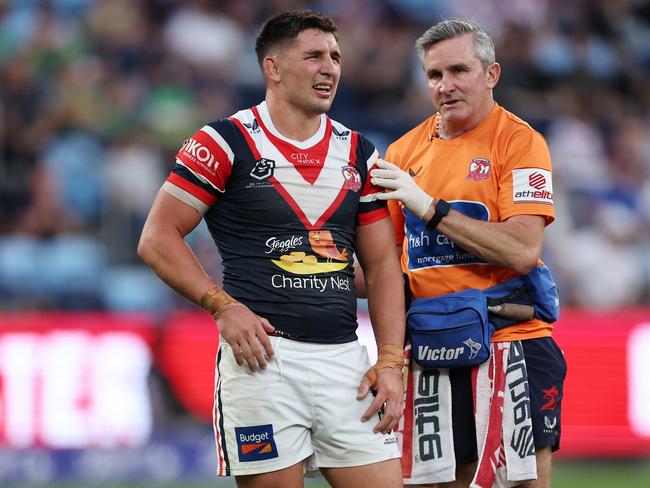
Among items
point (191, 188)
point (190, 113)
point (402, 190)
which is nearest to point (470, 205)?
point (402, 190)

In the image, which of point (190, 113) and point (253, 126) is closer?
point (253, 126)

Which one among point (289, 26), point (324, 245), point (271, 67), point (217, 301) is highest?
point (289, 26)

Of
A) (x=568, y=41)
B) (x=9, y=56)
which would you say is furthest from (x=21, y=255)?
(x=568, y=41)

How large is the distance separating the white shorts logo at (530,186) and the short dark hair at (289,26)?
1.03m

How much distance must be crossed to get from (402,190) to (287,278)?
25.3 inches

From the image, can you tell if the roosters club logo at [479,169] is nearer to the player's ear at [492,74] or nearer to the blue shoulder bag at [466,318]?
the player's ear at [492,74]

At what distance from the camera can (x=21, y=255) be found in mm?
10656

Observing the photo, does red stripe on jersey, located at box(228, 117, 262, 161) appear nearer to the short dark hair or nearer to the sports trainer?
the short dark hair

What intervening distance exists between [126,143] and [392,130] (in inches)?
109

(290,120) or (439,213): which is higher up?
(290,120)

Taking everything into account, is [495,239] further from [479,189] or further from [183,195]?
[183,195]

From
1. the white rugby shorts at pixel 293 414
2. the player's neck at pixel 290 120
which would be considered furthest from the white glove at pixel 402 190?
the white rugby shorts at pixel 293 414

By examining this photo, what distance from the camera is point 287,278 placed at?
5016 millimetres

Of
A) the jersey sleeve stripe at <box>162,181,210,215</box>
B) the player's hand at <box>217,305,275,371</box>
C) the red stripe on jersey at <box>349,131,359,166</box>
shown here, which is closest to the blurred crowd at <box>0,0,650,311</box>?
the red stripe on jersey at <box>349,131,359,166</box>
